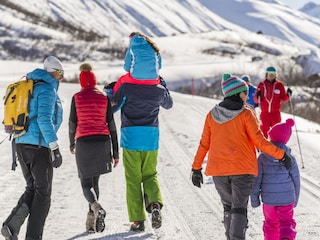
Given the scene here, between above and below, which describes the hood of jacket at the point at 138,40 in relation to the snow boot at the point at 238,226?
above

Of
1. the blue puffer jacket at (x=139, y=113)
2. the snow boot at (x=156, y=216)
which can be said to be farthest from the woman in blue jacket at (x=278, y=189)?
the blue puffer jacket at (x=139, y=113)

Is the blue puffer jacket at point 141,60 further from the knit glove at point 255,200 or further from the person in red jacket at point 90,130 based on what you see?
the knit glove at point 255,200

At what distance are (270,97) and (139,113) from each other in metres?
4.92

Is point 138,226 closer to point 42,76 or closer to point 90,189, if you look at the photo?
point 90,189

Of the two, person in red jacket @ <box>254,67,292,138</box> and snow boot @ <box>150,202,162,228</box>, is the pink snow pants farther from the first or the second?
person in red jacket @ <box>254,67,292,138</box>

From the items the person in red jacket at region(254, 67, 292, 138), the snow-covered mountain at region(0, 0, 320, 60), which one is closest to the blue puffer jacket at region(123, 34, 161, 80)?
the person in red jacket at region(254, 67, 292, 138)

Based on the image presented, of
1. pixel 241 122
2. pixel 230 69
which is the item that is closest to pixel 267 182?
pixel 241 122

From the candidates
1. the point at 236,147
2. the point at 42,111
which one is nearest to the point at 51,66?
the point at 42,111

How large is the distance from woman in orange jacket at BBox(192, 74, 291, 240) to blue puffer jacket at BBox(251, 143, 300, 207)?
0.30ft

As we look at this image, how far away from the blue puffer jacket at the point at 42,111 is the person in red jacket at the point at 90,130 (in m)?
0.56

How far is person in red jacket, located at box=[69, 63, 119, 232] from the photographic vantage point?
5473 mm

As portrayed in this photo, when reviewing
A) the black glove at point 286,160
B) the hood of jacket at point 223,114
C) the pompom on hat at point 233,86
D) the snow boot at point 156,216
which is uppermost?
the pompom on hat at point 233,86

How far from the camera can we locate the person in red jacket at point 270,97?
32.8 feet

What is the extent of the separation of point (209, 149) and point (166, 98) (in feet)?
3.74
